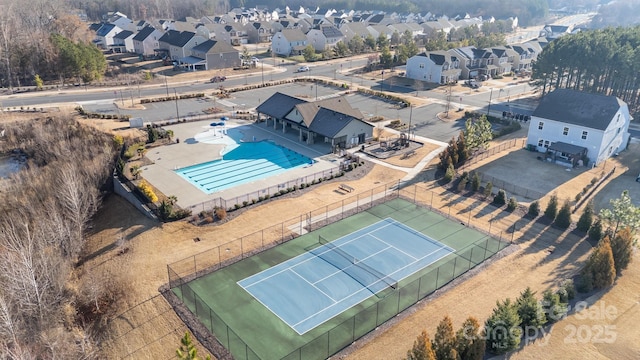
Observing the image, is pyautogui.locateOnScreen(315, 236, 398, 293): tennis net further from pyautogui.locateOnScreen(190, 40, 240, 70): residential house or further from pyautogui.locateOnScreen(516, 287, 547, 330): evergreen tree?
pyautogui.locateOnScreen(190, 40, 240, 70): residential house

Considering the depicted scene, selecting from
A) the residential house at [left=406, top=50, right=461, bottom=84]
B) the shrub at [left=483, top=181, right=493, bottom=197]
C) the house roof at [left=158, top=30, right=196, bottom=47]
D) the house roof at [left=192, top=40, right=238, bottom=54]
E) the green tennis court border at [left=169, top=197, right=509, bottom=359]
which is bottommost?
the green tennis court border at [left=169, top=197, right=509, bottom=359]

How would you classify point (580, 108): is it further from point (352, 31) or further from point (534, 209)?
point (352, 31)

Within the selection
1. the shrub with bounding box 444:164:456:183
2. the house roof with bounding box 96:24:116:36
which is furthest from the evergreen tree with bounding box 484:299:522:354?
the house roof with bounding box 96:24:116:36

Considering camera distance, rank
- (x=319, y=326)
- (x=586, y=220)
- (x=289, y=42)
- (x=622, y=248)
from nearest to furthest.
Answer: (x=319, y=326)
(x=622, y=248)
(x=586, y=220)
(x=289, y=42)

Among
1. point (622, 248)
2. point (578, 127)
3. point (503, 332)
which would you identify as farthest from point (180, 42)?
point (503, 332)

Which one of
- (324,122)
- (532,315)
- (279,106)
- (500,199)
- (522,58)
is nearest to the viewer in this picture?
(532,315)

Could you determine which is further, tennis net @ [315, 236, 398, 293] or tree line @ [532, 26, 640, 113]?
tree line @ [532, 26, 640, 113]

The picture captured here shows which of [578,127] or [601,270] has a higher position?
[578,127]

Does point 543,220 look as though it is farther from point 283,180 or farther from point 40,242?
point 40,242
